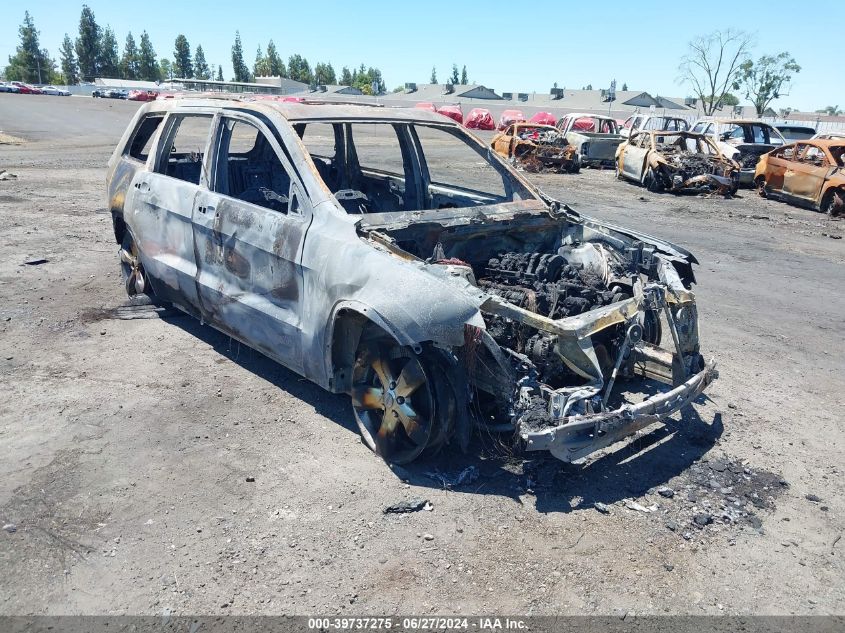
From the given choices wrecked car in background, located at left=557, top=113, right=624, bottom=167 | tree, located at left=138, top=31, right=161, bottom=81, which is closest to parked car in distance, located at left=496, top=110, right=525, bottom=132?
wrecked car in background, located at left=557, top=113, right=624, bottom=167

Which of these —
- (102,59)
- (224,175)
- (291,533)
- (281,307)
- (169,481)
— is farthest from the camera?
(102,59)

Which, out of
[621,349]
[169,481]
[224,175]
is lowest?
[169,481]

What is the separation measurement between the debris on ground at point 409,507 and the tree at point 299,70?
129115 millimetres

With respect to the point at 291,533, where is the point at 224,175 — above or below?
above

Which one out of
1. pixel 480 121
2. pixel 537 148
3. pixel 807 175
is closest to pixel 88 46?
pixel 480 121

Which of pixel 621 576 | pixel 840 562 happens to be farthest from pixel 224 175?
pixel 840 562

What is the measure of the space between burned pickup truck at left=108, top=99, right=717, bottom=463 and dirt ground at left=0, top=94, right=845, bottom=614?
0.38m

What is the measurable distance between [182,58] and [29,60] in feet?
74.8

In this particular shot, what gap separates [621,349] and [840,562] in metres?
1.47

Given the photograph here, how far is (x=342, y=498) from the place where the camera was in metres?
3.53

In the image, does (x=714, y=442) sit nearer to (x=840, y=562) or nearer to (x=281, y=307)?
(x=840, y=562)

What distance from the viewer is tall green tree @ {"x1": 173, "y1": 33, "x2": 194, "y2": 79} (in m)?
110

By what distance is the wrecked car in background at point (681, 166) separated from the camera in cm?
1572

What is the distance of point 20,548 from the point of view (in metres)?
3.04
